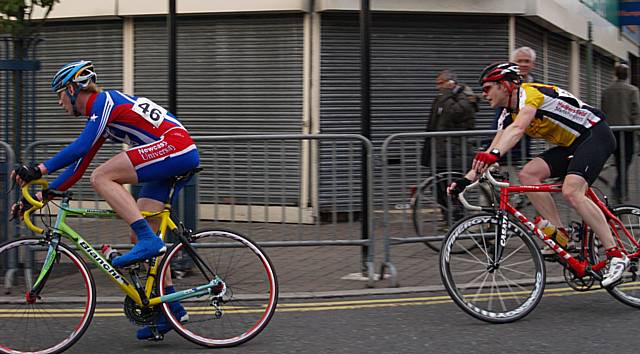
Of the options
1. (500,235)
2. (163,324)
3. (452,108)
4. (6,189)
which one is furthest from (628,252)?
(6,189)

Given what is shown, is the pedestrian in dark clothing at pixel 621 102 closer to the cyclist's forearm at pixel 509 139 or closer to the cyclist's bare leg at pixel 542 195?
the cyclist's bare leg at pixel 542 195

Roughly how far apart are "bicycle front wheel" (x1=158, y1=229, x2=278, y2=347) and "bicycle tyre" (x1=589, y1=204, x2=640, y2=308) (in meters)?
2.40

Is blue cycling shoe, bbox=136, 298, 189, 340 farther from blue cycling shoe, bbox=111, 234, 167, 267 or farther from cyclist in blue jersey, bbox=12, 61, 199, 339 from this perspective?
blue cycling shoe, bbox=111, 234, 167, 267

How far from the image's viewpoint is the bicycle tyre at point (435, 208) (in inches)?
307

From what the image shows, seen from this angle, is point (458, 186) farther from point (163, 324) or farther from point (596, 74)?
point (596, 74)

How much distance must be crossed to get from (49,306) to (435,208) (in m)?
3.65

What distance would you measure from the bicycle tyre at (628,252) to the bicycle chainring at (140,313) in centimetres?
308

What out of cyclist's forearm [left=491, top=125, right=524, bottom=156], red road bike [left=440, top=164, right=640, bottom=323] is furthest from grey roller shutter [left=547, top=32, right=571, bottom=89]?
red road bike [left=440, top=164, right=640, bottom=323]

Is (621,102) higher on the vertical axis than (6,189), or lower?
higher

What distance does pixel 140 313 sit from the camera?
5457mm

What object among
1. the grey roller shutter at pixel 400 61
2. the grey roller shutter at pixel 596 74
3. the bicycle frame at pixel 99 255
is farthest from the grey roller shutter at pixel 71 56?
the grey roller shutter at pixel 596 74

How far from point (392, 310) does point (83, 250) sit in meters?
2.30

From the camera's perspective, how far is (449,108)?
32.4ft

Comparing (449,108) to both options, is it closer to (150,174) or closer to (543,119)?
(543,119)
